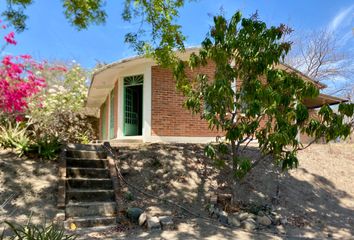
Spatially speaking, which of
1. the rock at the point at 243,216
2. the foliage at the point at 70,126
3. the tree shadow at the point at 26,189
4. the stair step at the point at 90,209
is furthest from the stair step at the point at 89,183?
the foliage at the point at 70,126

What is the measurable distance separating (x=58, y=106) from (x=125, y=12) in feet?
35.0

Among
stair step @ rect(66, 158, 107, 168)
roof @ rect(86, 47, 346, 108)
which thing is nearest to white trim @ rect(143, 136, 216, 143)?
roof @ rect(86, 47, 346, 108)

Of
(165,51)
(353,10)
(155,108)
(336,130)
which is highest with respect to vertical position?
(353,10)

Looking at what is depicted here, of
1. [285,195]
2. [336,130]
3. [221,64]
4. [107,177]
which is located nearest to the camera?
[336,130]

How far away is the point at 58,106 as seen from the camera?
17.7 meters

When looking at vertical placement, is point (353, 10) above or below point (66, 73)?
above

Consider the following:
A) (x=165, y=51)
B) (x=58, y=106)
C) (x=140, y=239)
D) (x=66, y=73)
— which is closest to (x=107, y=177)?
(x=140, y=239)

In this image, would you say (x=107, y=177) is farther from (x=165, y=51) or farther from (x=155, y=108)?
(x=155, y=108)

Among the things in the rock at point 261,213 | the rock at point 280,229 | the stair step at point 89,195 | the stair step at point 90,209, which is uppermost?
the stair step at point 89,195

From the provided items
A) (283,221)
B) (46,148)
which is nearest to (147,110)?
(46,148)

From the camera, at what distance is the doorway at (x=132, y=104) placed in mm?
13184

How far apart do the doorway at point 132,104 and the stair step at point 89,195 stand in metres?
6.32

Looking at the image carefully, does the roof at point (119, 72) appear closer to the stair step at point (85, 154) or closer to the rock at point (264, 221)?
the stair step at point (85, 154)

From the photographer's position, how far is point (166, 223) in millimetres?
6410
